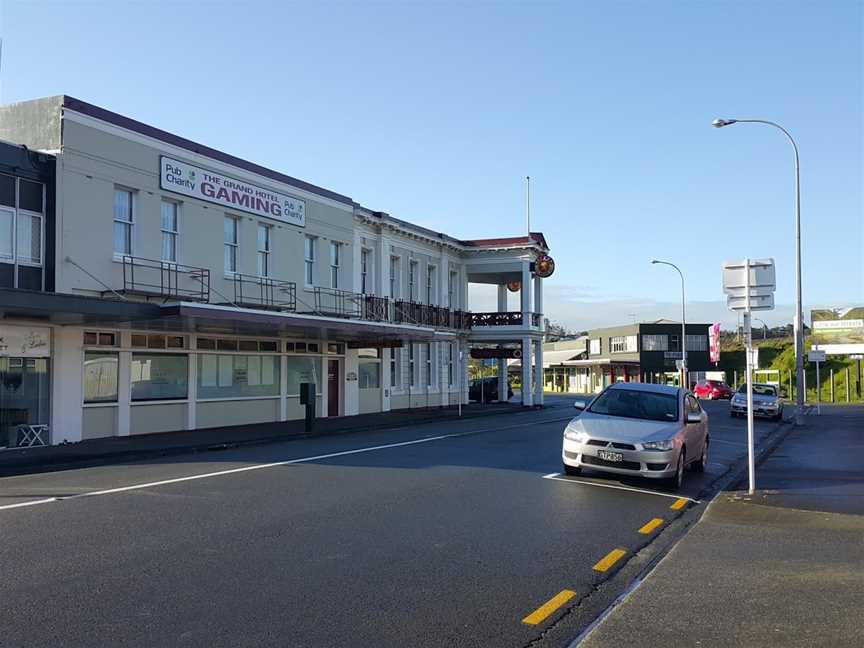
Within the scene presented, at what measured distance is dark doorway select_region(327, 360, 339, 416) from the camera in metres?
29.0

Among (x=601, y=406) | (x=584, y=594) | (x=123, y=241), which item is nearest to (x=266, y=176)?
(x=123, y=241)

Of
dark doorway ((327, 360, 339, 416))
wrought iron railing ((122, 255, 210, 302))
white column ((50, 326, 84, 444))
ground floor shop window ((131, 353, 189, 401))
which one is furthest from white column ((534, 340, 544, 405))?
white column ((50, 326, 84, 444))

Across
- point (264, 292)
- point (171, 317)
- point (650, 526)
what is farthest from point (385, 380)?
point (650, 526)

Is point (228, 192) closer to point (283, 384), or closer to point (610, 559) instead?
point (283, 384)

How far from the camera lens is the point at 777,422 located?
3173 cm

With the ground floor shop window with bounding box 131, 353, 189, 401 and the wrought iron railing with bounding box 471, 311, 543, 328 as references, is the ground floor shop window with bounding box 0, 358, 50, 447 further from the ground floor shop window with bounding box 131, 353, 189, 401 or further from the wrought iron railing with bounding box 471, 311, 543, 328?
the wrought iron railing with bounding box 471, 311, 543, 328

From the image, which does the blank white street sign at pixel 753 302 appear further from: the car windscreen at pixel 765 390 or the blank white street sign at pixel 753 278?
the car windscreen at pixel 765 390

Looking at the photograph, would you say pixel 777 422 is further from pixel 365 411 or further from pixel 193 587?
pixel 193 587

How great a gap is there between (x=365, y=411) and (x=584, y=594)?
25.1 meters

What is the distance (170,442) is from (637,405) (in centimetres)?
1084

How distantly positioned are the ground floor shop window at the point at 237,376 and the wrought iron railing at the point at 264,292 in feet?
5.36

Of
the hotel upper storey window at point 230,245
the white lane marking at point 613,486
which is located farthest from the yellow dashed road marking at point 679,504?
the hotel upper storey window at point 230,245

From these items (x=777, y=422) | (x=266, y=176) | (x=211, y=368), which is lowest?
(x=777, y=422)

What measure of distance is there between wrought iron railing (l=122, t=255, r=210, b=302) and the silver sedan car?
12.0 meters
